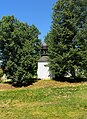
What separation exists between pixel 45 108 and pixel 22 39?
26995mm

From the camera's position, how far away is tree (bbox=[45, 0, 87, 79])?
37.0 m

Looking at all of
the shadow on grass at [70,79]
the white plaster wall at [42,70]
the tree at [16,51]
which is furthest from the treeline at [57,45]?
the white plaster wall at [42,70]

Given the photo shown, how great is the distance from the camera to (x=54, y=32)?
38.3 m

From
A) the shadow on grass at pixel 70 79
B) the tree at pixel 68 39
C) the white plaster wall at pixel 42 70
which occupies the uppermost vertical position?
the tree at pixel 68 39

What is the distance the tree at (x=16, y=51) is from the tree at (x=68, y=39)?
2.84 meters

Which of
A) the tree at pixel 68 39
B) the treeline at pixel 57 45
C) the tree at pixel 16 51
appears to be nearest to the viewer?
the tree at pixel 68 39

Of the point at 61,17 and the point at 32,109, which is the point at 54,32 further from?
the point at 32,109

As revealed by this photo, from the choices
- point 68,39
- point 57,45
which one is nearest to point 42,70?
point 57,45

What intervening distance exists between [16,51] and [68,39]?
7.18 metres

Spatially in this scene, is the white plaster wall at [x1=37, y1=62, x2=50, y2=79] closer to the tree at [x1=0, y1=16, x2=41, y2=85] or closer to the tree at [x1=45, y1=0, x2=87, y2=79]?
the tree at [x1=0, y1=16, x2=41, y2=85]

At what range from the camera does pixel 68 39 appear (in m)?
38.2

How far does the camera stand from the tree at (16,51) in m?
37.8

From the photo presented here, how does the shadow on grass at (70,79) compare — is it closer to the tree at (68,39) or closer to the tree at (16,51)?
the tree at (68,39)

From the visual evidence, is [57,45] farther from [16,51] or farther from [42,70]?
[42,70]
